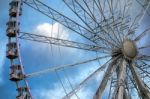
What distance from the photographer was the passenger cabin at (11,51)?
123 feet

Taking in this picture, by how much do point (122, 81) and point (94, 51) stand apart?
3106mm

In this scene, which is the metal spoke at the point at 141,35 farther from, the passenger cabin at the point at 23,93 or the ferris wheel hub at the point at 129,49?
the passenger cabin at the point at 23,93

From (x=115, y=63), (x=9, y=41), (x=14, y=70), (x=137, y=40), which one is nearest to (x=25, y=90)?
(x=14, y=70)

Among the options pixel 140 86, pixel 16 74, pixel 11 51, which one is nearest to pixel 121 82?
pixel 140 86

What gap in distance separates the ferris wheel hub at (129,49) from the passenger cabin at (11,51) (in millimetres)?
7441

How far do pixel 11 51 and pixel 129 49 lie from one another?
8193mm

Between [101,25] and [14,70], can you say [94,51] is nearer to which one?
[101,25]

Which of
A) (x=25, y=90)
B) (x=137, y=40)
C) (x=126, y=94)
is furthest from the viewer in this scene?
(x=137, y=40)

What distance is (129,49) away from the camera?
40.1 m

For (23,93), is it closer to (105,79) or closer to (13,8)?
(105,79)

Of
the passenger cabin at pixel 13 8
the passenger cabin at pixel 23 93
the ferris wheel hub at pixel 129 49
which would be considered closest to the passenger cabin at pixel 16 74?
the passenger cabin at pixel 23 93

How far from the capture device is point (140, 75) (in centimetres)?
4091

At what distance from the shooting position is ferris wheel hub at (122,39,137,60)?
130 ft

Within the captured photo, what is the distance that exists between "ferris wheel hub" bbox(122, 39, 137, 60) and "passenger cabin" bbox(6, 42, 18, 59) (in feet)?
24.4
